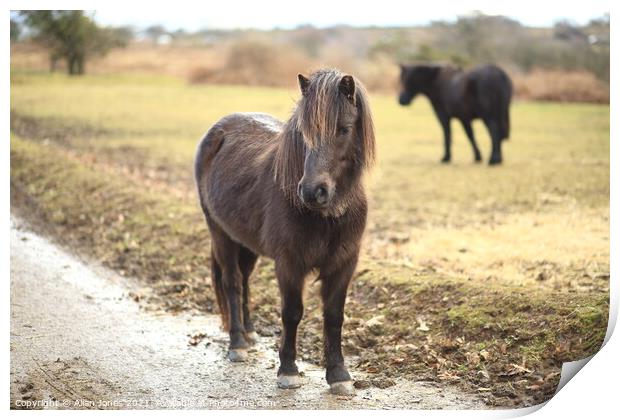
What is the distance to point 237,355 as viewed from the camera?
4.83 metres

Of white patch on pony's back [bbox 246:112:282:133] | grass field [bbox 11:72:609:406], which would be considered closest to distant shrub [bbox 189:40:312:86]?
grass field [bbox 11:72:609:406]

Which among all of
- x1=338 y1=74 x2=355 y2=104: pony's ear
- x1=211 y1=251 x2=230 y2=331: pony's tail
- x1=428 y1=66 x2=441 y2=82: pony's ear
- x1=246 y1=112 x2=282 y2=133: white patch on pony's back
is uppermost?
x1=428 y1=66 x2=441 y2=82: pony's ear

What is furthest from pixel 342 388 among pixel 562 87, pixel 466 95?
pixel 466 95

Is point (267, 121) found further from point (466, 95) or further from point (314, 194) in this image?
point (466, 95)

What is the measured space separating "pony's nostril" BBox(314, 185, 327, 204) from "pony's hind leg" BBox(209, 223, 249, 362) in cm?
148

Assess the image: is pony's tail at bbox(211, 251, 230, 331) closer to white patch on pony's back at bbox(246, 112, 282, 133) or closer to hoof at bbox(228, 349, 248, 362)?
hoof at bbox(228, 349, 248, 362)

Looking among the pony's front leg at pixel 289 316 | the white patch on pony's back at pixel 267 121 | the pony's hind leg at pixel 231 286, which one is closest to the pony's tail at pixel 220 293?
the pony's hind leg at pixel 231 286

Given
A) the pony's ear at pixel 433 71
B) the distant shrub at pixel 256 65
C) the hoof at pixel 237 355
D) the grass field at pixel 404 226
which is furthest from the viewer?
the pony's ear at pixel 433 71

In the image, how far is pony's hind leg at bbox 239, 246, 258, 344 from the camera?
511 centimetres

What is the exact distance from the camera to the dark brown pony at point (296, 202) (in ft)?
12.4

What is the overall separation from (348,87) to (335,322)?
131cm

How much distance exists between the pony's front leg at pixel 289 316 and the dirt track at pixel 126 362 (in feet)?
0.27

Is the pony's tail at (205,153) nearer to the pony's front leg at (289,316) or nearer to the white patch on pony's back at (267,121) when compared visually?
the white patch on pony's back at (267,121)
